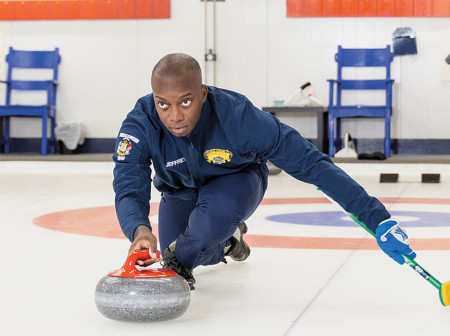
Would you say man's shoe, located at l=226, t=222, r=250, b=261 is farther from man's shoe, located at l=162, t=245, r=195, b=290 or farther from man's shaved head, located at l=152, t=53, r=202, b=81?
man's shaved head, located at l=152, t=53, r=202, b=81

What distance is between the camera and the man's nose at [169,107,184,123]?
1556 millimetres

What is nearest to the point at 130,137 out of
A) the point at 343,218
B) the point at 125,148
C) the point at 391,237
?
the point at 125,148

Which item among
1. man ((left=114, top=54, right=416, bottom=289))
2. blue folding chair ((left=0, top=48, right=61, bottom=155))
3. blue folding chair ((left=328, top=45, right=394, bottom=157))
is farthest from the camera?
blue folding chair ((left=0, top=48, right=61, bottom=155))

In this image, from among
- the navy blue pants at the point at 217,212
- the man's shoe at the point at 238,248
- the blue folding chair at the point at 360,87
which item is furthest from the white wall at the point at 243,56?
the navy blue pants at the point at 217,212

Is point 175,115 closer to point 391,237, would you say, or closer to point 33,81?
point 391,237

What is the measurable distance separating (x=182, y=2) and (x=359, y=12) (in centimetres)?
176

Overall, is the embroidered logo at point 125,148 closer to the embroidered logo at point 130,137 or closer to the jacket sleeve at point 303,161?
the embroidered logo at point 130,137

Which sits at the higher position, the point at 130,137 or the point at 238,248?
the point at 130,137

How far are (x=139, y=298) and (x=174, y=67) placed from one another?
0.48 metres

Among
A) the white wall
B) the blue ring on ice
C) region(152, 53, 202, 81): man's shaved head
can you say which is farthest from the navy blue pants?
the white wall

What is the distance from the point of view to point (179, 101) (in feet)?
5.08

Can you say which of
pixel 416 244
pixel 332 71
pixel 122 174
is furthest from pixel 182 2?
pixel 122 174

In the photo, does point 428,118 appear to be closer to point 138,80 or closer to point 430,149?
point 430,149

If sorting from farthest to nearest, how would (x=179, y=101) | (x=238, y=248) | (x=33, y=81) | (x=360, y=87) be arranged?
(x=33, y=81)
(x=360, y=87)
(x=238, y=248)
(x=179, y=101)
